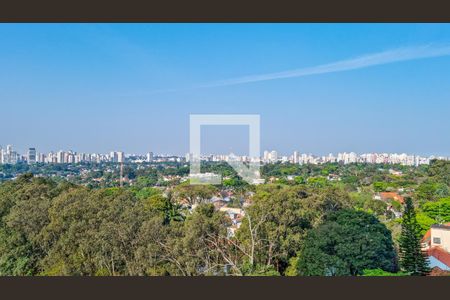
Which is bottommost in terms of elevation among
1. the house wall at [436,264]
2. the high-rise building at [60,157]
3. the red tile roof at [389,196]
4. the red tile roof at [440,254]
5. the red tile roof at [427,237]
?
the house wall at [436,264]

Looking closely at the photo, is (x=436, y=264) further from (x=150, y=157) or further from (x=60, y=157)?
(x=60, y=157)

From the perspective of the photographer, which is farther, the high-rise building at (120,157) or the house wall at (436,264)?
the high-rise building at (120,157)

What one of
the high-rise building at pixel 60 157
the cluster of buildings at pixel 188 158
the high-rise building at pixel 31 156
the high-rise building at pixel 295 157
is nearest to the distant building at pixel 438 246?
the cluster of buildings at pixel 188 158

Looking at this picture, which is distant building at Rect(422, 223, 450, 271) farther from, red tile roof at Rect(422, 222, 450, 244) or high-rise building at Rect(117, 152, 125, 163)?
high-rise building at Rect(117, 152, 125, 163)

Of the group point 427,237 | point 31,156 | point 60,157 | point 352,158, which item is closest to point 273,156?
point 352,158

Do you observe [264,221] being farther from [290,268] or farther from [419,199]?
[419,199]

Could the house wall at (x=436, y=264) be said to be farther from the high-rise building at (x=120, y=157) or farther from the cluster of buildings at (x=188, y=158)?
the high-rise building at (x=120, y=157)

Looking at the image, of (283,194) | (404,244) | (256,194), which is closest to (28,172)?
(256,194)
